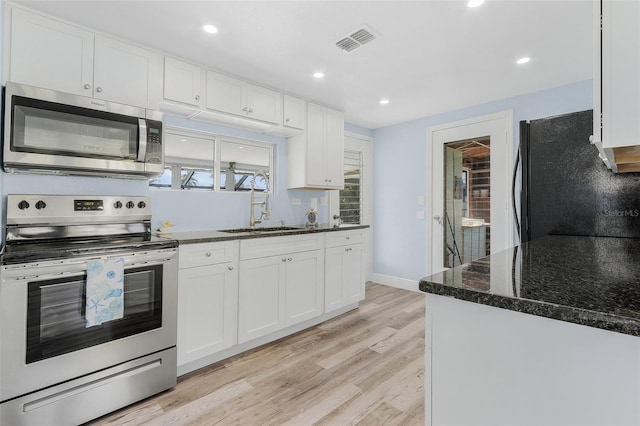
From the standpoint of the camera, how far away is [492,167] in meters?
3.46

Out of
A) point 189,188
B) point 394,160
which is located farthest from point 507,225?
point 189,188

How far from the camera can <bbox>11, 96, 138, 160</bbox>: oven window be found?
68.9 inches

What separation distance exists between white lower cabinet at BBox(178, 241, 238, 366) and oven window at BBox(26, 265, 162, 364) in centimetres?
24

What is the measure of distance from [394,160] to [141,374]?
3.81 metres

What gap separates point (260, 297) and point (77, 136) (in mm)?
1687

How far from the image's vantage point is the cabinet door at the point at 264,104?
280 cm

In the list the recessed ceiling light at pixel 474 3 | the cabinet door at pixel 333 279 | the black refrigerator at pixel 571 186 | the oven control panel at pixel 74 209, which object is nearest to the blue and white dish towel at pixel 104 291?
the oven control panel at pixel 74 209

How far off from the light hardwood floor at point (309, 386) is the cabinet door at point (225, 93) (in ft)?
6.83

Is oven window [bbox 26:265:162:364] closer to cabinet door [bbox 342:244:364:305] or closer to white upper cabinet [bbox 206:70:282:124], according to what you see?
white upper cabinet [bbox 206:70:282:124]

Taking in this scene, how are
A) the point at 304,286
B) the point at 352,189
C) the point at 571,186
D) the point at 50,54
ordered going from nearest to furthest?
the point at 50,54
the point at 571,186
the point at 304,286
the point at 352,189

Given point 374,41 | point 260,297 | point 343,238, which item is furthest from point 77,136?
point 343,238

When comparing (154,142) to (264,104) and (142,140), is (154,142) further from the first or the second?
(264,104)

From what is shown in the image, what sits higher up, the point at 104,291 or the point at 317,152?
the point at 317,152

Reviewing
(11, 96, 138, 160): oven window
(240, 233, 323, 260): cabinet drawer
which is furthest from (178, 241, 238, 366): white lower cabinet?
(11, 96, 138, 160): oven window
